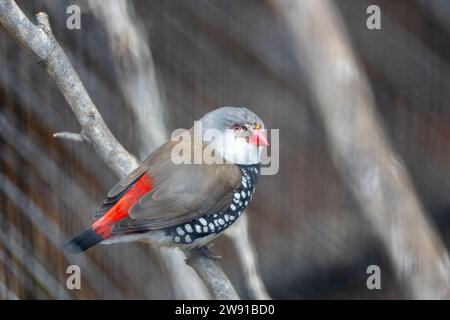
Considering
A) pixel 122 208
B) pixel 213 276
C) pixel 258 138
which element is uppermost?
pixel 258 138

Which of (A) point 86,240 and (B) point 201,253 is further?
(B) point 201,253

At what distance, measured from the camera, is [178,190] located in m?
1.01

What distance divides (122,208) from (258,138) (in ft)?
0.79

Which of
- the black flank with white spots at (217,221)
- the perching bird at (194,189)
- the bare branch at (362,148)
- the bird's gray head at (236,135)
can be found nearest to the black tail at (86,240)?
the perching bird at (194,189)

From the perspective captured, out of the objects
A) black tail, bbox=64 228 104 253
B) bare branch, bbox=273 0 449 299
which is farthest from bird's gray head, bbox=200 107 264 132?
black tail, bbox=64 228 104 253

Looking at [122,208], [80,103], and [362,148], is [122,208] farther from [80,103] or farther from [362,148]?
[362,148]

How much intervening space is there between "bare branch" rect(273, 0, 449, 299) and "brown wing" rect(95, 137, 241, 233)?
205 mm

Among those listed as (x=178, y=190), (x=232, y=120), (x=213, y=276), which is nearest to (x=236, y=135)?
(x=232, y=120)

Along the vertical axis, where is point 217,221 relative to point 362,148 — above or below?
below

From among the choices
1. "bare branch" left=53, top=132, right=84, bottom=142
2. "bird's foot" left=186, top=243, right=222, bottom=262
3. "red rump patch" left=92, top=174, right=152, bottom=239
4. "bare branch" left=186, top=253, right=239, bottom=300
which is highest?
"bare branch" left=53, top=132, right=84, bottom=142

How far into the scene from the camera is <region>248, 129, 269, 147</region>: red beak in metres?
1.04

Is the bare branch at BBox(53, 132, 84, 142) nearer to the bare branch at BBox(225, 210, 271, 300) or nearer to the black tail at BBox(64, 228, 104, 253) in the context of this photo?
the black tail at BBox(64, 228, 104, 253)

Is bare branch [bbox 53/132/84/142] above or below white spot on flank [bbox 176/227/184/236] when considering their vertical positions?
above

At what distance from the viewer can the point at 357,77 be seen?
1.08 metres
